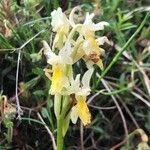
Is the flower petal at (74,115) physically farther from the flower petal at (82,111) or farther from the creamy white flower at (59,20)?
the creamy white flower at (59,20)

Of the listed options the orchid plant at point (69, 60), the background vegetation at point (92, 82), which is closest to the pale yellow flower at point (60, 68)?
the orchid plant at point (69, 60)

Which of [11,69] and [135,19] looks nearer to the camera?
[11,69]

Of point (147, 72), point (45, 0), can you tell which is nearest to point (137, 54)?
point (147, 72)

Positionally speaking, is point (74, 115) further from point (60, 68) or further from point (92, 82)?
point (92, 82)

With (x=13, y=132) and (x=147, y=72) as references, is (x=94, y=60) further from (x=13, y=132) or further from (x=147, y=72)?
(x=147, y=72)

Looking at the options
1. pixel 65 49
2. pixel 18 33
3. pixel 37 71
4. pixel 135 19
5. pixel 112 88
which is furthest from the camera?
pixel 135 19

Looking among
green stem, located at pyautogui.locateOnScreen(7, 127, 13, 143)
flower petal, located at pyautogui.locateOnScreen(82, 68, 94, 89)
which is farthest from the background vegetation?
flower petal, located at pyautogui.locateOnScreen(82, 68, 94, 89)

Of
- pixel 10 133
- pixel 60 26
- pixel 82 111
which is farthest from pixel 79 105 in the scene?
pixel 10 133

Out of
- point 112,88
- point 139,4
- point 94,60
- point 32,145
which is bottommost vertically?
point 32,145
